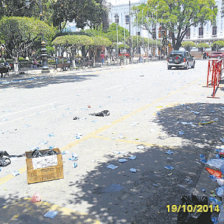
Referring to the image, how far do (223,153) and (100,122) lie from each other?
11.8 feet

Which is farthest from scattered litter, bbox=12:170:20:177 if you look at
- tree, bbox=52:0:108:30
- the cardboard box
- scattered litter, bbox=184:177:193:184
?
tree, bbox=52:0:108:30

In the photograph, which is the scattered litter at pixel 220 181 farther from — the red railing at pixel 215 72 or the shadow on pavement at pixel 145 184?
the red railing at pixel 215 72

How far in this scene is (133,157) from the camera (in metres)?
5.22

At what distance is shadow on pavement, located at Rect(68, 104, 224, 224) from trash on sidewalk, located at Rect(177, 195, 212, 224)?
233mm

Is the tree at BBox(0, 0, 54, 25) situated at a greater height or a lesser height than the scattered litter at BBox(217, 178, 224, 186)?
greater

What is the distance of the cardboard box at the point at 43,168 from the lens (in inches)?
167

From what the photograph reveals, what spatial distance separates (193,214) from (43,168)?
225 centimetres

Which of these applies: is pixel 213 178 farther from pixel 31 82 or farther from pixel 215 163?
pixel 31 82

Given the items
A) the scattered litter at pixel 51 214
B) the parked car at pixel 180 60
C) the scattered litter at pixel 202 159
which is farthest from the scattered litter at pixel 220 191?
the parked car at pixel 180 60

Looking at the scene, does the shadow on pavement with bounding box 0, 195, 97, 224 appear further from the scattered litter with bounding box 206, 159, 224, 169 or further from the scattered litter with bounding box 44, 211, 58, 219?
the scattered litter with bounding box 206, 159, 224, 169

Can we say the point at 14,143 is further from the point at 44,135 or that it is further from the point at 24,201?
the point at 24,201

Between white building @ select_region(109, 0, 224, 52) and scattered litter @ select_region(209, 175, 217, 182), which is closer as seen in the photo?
scattered litter @ select_region(209, 175, 217, 182)

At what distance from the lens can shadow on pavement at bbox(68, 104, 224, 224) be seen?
3471mm

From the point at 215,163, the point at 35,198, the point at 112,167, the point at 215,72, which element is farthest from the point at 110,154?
the point at 215,72
